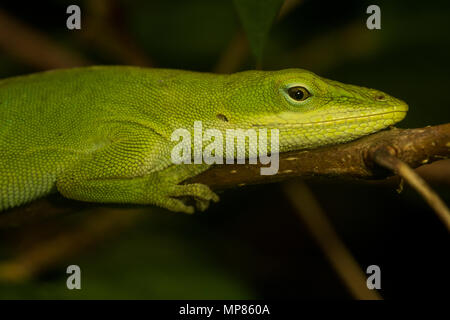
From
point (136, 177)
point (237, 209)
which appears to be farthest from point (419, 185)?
point (237, 209)

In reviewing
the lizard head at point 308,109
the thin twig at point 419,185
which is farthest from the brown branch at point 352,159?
the thin twig at point 419,185

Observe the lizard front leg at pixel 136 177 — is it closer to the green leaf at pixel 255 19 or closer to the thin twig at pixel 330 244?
the green leaf at pixel 255 19

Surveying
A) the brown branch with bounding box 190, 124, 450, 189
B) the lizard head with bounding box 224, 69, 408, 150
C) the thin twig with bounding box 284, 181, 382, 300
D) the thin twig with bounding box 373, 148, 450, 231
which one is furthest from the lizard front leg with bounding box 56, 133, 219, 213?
the thin twig with bounding box 284, 181, 382, 300

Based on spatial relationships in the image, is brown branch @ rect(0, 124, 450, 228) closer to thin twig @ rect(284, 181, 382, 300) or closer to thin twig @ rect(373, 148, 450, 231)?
thin twig @ rect(373, 148, 450, 231)

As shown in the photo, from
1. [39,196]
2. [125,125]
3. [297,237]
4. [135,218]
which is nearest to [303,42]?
[297,237]

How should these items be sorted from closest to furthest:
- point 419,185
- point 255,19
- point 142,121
→ 1. point 419,185
2. point 255,19
3. point 142,121

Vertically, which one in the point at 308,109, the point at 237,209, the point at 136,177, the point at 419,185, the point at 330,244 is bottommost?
the point at 419,185

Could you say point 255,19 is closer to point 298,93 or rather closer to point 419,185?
point 298,93
